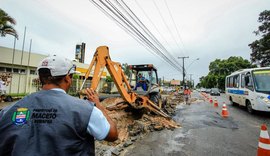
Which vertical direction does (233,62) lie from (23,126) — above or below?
above

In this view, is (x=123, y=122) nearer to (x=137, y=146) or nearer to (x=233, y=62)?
(x=137, y=146)

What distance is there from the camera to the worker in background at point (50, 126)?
1146mm

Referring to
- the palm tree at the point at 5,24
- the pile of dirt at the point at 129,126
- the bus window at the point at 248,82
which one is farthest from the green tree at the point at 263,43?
the palm tree at the point at 5,24

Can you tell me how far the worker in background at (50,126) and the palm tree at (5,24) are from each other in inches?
580

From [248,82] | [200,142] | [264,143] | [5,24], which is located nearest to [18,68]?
[5,24]


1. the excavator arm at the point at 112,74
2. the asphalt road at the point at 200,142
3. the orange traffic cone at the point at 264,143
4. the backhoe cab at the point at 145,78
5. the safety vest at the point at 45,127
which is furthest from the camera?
the backhoe cab at the point at 145,78

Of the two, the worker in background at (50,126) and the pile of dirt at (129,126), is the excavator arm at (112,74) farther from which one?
the worker in background at (50,126)

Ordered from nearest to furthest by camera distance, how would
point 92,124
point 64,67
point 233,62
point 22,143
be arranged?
point 22,143 → point 92,124 → point 64,67 → point 233,62

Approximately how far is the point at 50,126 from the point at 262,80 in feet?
34.4

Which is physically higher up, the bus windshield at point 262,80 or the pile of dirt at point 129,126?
the bus windshield at point 262,80

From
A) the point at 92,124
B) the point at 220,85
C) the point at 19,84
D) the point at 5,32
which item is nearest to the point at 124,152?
the point at 92,124

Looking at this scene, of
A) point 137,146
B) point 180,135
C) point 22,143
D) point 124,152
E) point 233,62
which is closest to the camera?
point 22,143

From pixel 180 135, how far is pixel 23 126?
5.10 metres

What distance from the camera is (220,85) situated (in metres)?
52.8
